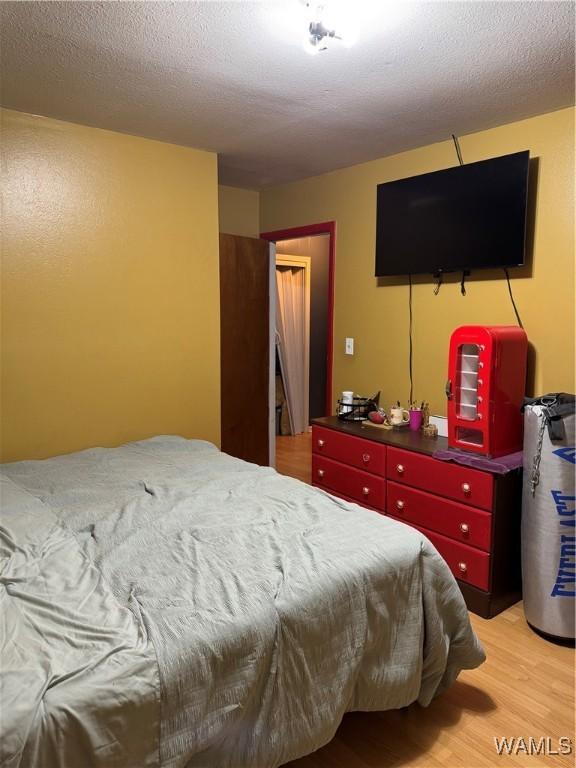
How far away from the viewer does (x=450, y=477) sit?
2756mm

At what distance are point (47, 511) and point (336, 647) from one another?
4.00ft

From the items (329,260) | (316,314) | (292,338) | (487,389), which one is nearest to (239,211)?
(329,260)

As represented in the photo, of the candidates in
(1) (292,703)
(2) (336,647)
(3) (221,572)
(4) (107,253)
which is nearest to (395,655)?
(2) (336,647)

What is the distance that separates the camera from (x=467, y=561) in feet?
8.86

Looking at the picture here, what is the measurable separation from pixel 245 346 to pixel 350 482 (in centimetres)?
142

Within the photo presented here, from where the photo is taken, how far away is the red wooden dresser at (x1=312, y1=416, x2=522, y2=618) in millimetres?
2625

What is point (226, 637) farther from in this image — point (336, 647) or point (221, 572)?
point (336, 647)

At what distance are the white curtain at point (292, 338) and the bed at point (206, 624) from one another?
12.4 feet

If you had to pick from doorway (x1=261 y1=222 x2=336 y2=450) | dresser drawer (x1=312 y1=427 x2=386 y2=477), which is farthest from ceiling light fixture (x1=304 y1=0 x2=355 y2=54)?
doorway (x1=261 y1=222 x2=336 y2=450)

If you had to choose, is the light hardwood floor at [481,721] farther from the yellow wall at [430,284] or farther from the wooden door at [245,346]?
the wooden door at [245,346]

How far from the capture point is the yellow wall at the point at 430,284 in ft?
9.02

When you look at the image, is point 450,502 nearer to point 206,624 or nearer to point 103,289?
point 206,624

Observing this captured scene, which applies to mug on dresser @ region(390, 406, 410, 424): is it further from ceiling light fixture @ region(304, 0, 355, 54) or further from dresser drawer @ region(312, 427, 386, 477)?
ceiling light fixture @ region(304, 0, 355, 54)

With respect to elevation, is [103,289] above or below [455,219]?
below
